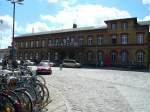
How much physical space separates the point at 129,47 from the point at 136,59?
298cm

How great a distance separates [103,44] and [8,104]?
60.3m

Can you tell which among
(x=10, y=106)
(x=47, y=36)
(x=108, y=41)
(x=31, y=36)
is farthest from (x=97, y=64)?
(x=10, y=106)

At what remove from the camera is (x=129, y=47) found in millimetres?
62938

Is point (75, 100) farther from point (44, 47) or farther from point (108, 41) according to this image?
point (44, 47)

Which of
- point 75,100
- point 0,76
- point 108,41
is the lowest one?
point 75,100

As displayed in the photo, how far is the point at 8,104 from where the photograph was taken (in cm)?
762

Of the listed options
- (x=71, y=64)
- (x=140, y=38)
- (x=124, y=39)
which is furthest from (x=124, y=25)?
(x=71, y=64)

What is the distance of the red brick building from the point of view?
6172 centimetres

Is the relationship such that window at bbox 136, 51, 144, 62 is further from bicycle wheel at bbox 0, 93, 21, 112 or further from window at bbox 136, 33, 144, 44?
bicycle wheel at bbox 0, 93, 21, 112

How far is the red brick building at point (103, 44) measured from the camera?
61719 millimetres

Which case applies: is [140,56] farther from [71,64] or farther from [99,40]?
[71,64]

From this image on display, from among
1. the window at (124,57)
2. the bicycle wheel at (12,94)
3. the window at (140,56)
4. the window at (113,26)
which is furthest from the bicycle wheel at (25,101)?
the window at (113,26)

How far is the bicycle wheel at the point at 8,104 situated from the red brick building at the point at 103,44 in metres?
55.1

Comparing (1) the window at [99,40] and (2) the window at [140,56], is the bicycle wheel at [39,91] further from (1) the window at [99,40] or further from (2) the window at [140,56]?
(1) the window at [99,40]
